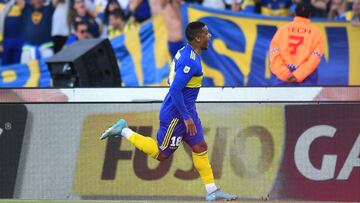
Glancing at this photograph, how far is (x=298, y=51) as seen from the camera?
42.3 ft

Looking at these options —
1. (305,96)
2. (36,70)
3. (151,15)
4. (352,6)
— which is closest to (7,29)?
(36,70)

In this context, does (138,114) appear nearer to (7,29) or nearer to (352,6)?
(352,6)

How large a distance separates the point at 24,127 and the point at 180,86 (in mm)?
2533

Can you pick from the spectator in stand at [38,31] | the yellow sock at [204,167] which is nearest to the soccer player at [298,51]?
the yellow sock at [204,167]

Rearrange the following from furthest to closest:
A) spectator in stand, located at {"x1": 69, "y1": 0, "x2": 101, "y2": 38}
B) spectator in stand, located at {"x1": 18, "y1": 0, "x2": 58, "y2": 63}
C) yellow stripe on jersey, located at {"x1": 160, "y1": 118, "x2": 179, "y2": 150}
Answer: spectator in stand, located at {"x1": 18, "y1": 0, "x2": 58, "y2": 63}, spectator in stand, located at {"x1": 69, "y1": 0, "x2": 101, "y2": 38}, yellow stripe on jersey, located at {"x1": 160, "y1": 118, "x2": 179, "y2": 150}

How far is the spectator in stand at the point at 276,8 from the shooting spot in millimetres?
16484

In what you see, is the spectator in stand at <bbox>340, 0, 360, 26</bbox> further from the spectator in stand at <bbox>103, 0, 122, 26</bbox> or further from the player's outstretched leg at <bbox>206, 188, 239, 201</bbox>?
the player's outstretched leg at <bbox>206, 188, 239, 201</bbox>

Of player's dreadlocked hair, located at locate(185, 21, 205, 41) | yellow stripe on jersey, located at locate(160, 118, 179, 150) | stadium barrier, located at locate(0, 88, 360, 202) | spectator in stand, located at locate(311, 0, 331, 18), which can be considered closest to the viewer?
player's dreadlocked hair, located at locate(185, 21, 205, 41)

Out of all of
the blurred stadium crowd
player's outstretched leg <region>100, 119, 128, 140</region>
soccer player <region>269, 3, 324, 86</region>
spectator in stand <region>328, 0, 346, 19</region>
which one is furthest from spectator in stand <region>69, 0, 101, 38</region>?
player's outstretched leg <region>100, 119, 128, 140</region>

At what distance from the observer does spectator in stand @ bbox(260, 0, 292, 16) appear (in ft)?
54.1

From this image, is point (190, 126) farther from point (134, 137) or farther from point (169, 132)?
point (134, 137)

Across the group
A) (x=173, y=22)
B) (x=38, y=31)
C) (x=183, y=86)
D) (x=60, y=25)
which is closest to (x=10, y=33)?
(x=38, y=31)

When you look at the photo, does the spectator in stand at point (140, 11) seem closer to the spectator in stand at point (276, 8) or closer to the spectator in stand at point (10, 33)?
the spectator in stand at point (276, 8)

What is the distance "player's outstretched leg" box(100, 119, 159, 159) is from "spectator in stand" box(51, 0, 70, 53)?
7037mm
